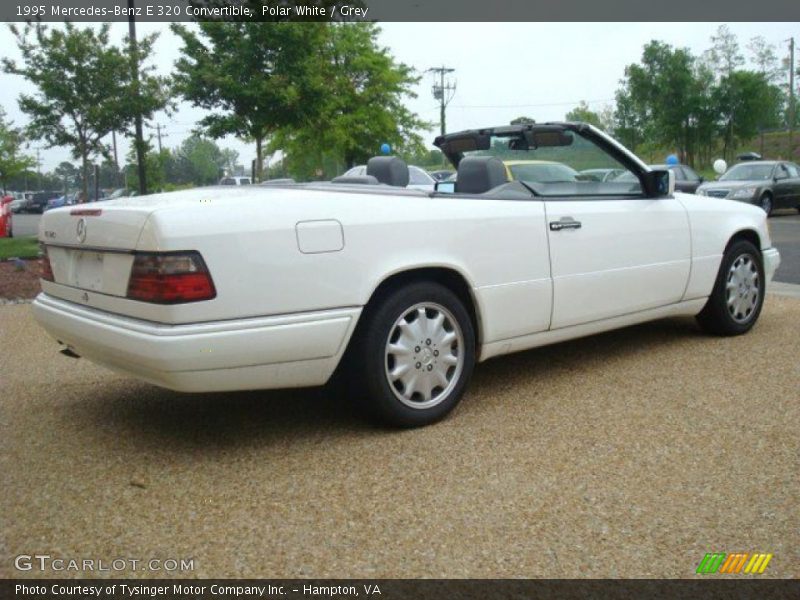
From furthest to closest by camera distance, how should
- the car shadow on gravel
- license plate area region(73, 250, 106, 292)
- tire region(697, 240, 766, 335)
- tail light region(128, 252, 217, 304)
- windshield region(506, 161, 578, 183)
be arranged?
tire region(697, 240, 766, 335) < windshield region(506, 161, 578, 183) < the car shadow on gravel < license plate area region(73, 250, 106, 292) < tail light region(128, 252, 217, 304)

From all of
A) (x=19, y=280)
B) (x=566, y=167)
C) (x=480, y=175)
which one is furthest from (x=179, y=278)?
(x=19, y=280)

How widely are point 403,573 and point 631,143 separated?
43.8 meters

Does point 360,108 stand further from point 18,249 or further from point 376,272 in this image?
point 376,272

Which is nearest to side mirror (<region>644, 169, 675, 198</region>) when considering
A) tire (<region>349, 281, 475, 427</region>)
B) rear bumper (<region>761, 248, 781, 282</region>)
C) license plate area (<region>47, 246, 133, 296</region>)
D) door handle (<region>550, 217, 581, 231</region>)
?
door handle (<region>550, 217, 581, 231</region>)

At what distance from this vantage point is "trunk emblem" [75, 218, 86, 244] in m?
3.52

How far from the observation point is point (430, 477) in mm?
3125

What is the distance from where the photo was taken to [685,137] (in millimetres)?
39281

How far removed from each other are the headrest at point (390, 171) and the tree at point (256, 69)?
45.5ft

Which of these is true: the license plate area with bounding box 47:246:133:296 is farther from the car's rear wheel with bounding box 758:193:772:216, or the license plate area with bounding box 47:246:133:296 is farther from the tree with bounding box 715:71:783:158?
the tree with bounding box 715:71:783:158

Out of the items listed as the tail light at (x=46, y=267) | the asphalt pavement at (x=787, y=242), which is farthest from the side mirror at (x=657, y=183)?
the asphalt pavement at (x=787, y=242)

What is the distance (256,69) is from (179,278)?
16.5 metres

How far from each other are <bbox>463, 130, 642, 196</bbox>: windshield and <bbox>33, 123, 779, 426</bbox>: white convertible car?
0.04ft

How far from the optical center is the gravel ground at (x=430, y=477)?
8.30ft
